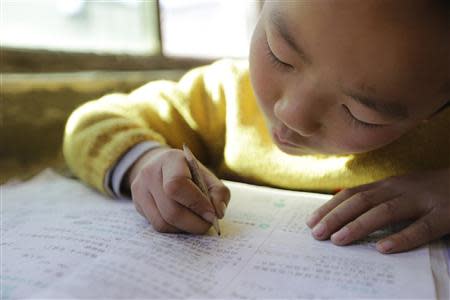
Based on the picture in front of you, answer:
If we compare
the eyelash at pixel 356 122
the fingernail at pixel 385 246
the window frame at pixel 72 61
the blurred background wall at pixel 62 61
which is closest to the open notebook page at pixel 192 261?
the fingernail at pixel 385 246

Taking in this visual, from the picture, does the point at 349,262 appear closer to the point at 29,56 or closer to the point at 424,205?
the point at 424,205

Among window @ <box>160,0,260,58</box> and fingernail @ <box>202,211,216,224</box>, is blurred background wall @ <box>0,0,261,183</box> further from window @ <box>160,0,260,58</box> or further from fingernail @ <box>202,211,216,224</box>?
fingernail @ <box>202,211,216,224</box>

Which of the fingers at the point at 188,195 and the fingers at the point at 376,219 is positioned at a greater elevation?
the fingers at the point at 188,195

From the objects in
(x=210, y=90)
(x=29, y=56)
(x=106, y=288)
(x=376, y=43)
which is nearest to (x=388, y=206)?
(x=376, y=43)

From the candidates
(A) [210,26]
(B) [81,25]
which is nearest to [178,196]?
(B) [81,25]

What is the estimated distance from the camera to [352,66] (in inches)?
16.3

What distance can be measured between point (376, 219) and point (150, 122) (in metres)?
0.44

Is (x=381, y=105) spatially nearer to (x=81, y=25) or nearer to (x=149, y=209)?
(x=149, y=209)

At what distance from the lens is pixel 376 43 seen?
399 mm

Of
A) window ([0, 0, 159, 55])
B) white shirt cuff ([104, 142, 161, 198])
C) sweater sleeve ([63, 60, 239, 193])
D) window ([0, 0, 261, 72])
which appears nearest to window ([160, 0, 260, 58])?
window ([0, 0, 261, 72])

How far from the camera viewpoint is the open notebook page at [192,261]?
33cm

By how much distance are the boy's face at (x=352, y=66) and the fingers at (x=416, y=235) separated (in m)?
0.10

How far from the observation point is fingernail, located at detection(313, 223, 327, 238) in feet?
1.43

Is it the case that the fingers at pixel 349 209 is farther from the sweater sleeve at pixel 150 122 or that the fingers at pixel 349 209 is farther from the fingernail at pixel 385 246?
the sweater sleeve at pixel 150 122
